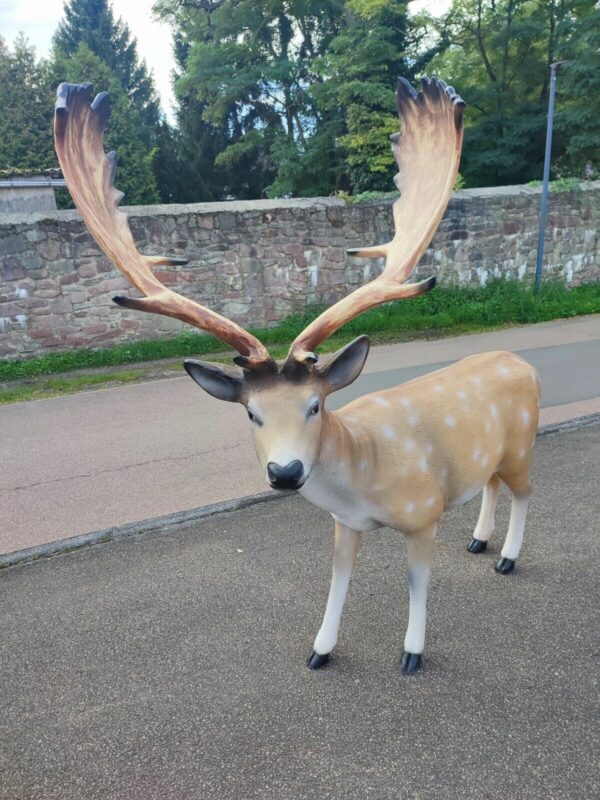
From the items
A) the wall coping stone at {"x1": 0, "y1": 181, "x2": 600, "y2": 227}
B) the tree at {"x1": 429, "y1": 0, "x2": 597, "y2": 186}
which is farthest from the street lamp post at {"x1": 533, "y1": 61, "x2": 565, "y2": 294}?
the tree at {"x1": 429, "y1": 0, "x2": 597, "y2": 186}

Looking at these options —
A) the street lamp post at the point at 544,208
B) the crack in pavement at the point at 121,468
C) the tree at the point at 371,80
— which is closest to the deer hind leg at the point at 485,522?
the crack in pavement at the point at 121,468

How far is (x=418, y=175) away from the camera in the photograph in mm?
3180

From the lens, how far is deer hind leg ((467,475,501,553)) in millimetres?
3981

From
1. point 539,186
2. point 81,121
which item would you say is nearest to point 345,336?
point 539,186

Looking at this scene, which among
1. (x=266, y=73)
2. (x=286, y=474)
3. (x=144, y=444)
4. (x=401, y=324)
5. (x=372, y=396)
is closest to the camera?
(x=286, y=474)

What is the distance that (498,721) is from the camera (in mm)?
2727

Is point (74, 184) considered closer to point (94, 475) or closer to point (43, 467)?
point (94, 475)

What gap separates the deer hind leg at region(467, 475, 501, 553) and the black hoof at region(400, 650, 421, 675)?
123 centimetres

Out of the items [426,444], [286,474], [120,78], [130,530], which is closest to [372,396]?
[426,444]

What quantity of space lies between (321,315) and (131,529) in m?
2.83

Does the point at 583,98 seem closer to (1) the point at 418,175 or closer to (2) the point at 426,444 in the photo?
(1) the point at 418,175

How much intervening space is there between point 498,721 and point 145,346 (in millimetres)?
8061

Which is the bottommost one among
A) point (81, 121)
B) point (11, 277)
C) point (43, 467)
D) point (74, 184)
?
point (43, 467)

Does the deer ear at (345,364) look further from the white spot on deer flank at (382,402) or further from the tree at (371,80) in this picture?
the tree at (371,80)
